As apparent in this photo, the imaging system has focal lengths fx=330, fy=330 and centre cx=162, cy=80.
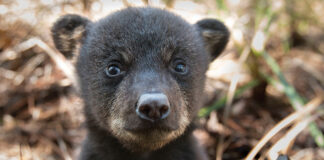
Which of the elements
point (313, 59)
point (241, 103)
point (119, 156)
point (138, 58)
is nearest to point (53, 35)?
point (138, 58)

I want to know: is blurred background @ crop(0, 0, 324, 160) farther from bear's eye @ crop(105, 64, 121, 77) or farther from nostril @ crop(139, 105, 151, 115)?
nostril @ crop(139, 105, 151, 115)

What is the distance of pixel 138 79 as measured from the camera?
117 inches

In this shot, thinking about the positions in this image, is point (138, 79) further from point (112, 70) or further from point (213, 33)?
point (213, 33)

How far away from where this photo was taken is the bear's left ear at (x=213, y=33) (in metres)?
4.10

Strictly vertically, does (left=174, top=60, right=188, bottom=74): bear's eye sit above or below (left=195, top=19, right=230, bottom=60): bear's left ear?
below

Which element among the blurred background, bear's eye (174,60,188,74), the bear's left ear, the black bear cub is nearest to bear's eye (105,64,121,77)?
the black bear cub

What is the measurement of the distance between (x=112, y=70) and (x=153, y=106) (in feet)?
2.88

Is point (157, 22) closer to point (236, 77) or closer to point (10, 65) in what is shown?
point (236, 77)

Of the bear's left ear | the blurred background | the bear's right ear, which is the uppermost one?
the bear's left ear

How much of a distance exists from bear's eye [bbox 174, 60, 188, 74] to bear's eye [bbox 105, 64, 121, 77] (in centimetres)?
58

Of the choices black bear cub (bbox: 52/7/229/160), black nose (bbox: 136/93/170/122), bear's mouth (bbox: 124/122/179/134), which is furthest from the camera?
black bear cub (bbox: 52/7/229/160)

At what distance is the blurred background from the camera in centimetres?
479

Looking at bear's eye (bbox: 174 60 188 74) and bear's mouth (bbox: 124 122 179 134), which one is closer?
bear's mouth (bbox: 124 122 179 134)

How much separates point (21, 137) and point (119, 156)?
1975 millimetres
